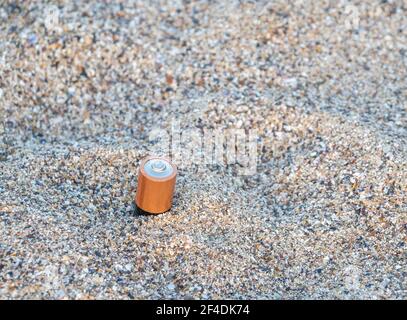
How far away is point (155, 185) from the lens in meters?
2.36

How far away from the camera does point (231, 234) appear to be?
2500mm

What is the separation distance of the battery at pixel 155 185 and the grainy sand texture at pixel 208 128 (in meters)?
0.08

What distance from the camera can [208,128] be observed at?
300 centimetres

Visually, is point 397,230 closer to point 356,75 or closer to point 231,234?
point 231,234

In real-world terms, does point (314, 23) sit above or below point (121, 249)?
above

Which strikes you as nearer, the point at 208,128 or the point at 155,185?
the point at 155,185

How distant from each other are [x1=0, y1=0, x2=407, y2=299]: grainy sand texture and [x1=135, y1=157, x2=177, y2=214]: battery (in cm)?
8

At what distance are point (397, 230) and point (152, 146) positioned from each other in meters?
1.14

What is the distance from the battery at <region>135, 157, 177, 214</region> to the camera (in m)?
2.36

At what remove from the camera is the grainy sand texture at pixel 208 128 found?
235 centimetres

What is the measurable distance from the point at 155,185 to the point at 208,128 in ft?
2.36

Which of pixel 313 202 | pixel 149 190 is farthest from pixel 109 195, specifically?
pixel 313 202
